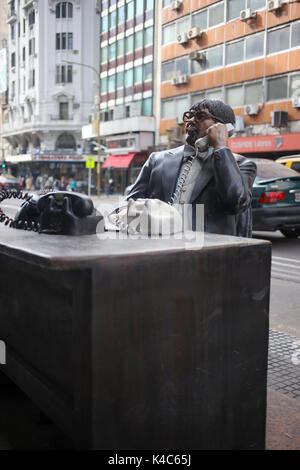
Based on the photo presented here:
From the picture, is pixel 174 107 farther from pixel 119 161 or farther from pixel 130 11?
pixel 130 11

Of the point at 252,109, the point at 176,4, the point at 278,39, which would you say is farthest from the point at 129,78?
the point at 278,39

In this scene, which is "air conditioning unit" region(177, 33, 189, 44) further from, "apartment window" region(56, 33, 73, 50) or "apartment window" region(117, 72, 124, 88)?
"apartment window" region(56, 33, 73, 50)

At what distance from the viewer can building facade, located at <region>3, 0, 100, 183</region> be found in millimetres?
51688

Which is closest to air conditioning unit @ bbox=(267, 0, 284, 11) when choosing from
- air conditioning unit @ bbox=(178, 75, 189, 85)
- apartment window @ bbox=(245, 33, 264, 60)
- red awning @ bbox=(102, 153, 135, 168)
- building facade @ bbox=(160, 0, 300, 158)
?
building facade @ bbox=(160, 0, 300, 158)

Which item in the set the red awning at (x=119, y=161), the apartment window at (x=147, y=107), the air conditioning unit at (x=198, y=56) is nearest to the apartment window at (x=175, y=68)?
the air conditioning unit at (x=198, y=56)

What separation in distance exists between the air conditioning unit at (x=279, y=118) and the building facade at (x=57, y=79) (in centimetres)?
2658

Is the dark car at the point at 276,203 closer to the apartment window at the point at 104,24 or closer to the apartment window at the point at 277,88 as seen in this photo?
the apartment window at the point at 277,88

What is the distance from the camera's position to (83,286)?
1864 millimetres

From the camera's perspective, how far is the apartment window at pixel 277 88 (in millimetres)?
26191

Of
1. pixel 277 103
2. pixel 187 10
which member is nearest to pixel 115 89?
pixel 187 10

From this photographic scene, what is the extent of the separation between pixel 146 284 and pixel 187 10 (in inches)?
1312

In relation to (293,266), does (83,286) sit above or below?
above

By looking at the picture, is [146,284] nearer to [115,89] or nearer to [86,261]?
[86,261]

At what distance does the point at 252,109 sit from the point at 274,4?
17.0ft
